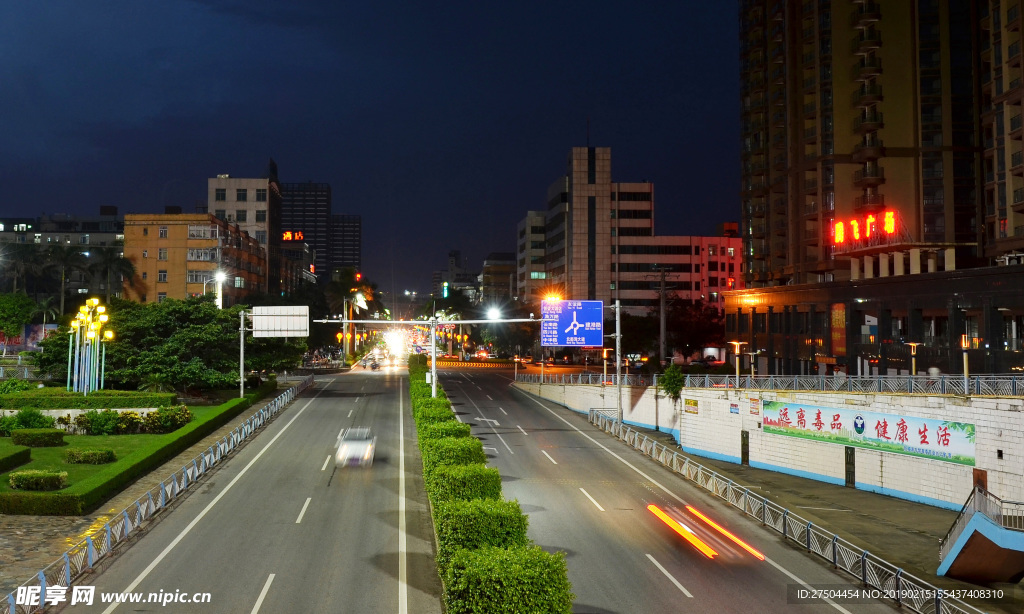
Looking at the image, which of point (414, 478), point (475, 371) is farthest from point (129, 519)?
point (475, 371)

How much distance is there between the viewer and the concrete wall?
2798 cm

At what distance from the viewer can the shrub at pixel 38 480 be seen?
26.9 meters

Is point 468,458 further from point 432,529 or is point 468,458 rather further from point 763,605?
point 763,605

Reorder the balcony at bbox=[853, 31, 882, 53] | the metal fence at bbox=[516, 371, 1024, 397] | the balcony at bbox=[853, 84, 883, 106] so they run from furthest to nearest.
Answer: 1. the balcony at bbox=[853, 84, 883, 106]
2. the balcony at bbox=[853, 31, 882, 53]
3. the metal fence at bbox=[516, 371, 1024, 397]

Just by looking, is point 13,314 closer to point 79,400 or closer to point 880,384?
point 79,400

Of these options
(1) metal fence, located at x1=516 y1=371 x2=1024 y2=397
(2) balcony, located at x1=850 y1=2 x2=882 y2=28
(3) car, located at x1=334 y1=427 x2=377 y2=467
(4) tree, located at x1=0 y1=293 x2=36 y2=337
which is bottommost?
(3) car, located at x1=334 y1=427 x2=377 y2=467

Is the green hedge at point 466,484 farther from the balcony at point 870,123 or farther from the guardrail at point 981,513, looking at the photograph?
the balcony at point 870,123

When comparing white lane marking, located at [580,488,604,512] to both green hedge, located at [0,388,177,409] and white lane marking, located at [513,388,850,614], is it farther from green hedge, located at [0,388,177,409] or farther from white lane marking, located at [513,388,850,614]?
green hedge, located at [0,388,177,409]

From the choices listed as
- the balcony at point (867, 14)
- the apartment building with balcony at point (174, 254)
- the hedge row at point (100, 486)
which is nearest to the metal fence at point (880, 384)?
the hedge row at point (100, 486)

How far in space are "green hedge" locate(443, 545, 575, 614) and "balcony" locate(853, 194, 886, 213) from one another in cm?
5598

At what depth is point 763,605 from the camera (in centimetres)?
1773

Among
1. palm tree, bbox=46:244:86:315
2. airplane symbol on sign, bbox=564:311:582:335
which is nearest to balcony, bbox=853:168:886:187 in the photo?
airplane symbol on sign, bbox=564:311:582:335

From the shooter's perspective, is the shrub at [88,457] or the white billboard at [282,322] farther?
the white billboard at [282,322]

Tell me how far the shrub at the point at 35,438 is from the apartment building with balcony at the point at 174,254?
2211 inches
